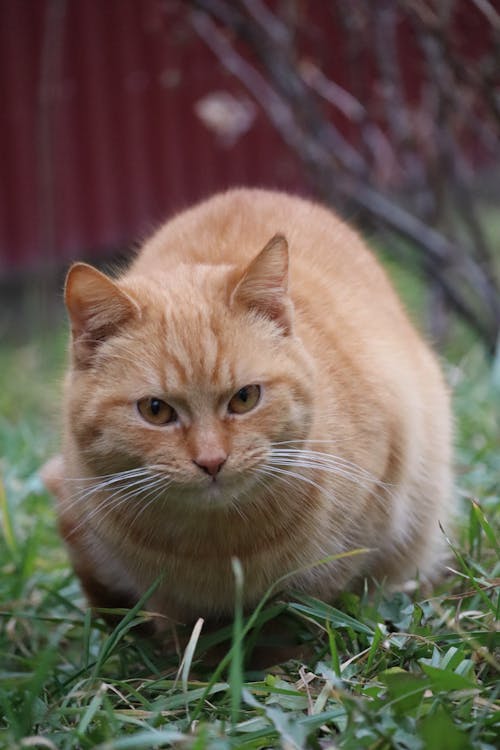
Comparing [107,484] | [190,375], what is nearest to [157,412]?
[190,375]

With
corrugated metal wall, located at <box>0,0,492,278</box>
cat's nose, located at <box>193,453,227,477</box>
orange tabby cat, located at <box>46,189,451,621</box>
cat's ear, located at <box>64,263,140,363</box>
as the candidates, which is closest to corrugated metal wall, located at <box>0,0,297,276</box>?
corrugated metal wall, located at <box>0,0,492,278</box>

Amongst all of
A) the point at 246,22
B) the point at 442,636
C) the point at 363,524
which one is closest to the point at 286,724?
the point at 442,636

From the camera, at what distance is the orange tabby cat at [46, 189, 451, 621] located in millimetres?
1840

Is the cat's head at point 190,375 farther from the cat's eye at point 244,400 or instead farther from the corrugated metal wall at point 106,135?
the corrugated metal wall at point 106,135

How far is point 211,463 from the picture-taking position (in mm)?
1737

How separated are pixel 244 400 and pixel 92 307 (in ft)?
1.23

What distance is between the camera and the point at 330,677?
177 centimetres

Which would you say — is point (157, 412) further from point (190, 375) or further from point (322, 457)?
point (322, 457)

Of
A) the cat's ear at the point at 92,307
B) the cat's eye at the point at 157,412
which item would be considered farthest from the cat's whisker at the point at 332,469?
the cat's ear at the point at 92,307

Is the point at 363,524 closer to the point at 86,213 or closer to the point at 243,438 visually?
the point at 243,438

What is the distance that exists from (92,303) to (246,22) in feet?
7.29

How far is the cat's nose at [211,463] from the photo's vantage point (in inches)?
68.4

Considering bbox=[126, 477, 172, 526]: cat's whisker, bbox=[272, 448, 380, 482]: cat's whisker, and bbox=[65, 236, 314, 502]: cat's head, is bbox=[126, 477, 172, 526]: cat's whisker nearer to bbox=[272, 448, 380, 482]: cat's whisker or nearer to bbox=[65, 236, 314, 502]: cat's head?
bbox=[65, 236, 314, 502]: cat's head

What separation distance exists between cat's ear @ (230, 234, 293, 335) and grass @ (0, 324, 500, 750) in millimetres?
600
